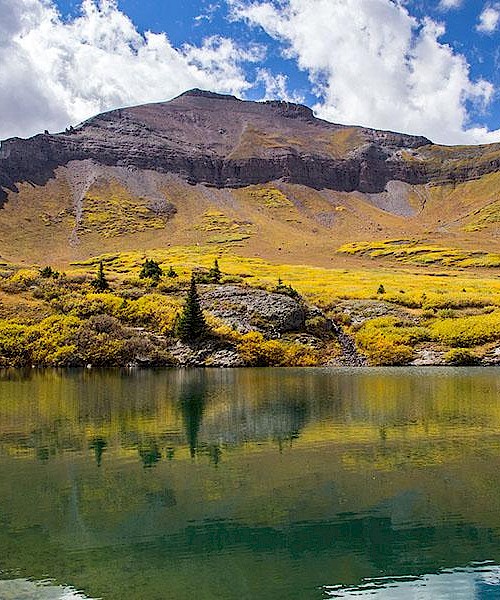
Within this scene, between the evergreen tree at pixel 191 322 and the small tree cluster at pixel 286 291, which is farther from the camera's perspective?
the small tree cluster at pixel 286 291

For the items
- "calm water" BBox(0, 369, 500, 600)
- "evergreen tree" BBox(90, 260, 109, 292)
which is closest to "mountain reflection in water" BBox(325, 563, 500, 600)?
"calm water" BBox(0, 369, 500, 600)

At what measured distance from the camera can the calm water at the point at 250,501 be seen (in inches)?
569

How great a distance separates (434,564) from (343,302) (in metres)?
82.1

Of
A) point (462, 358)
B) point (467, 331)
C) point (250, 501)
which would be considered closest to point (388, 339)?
point (462, 358)

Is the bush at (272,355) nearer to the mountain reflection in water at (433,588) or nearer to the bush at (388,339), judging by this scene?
the bush at (388,339)

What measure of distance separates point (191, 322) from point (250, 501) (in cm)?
6176

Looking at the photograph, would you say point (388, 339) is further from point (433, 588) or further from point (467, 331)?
point (433, 588)

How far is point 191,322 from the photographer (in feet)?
267

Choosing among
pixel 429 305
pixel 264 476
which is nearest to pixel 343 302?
pixel 429 305

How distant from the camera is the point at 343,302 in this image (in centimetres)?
9662

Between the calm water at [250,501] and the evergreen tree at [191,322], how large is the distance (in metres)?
40.0

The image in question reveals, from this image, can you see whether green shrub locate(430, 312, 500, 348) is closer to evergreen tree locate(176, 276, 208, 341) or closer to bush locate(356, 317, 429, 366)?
bush locate(356, 317, 429, 366)

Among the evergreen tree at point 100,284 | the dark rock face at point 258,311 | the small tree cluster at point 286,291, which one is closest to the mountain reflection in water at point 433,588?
the dark rock face at point 258,311

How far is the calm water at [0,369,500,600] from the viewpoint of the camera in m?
14.5
